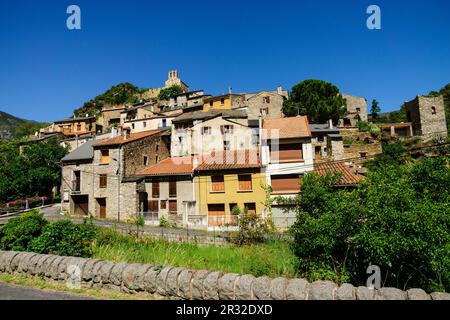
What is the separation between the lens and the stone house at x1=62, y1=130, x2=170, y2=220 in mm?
27641

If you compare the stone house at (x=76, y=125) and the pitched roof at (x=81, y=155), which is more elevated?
the stone house at (x=76, y=125)

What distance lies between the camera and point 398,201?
315 inches

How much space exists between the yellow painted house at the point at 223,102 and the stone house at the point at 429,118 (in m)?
30.4

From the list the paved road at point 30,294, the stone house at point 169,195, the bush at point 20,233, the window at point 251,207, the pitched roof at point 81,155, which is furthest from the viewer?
the pitched roof at point 81,155

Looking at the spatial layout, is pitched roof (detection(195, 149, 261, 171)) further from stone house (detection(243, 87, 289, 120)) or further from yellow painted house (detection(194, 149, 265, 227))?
stone house (detection(243, 87, 289, 120))

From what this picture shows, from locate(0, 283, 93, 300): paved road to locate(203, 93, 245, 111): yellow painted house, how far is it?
4616 centimetres

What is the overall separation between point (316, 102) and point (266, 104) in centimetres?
910

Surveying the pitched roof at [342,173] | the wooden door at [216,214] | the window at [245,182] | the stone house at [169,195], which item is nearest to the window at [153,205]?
the stone house at [169,195]

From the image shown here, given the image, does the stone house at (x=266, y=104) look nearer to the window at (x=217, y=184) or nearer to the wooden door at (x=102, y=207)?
the window at (x=217, y=184)

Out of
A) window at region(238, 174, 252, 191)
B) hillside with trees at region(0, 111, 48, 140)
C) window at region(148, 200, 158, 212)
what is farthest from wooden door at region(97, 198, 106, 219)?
hillside with trees at region(0, 111, 48, 140)

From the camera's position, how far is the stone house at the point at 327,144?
35656mm


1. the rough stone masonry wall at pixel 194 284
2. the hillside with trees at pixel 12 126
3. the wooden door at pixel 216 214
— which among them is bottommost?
the wooden door at pixel 216 214

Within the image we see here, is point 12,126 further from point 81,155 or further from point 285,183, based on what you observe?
point 285,183
